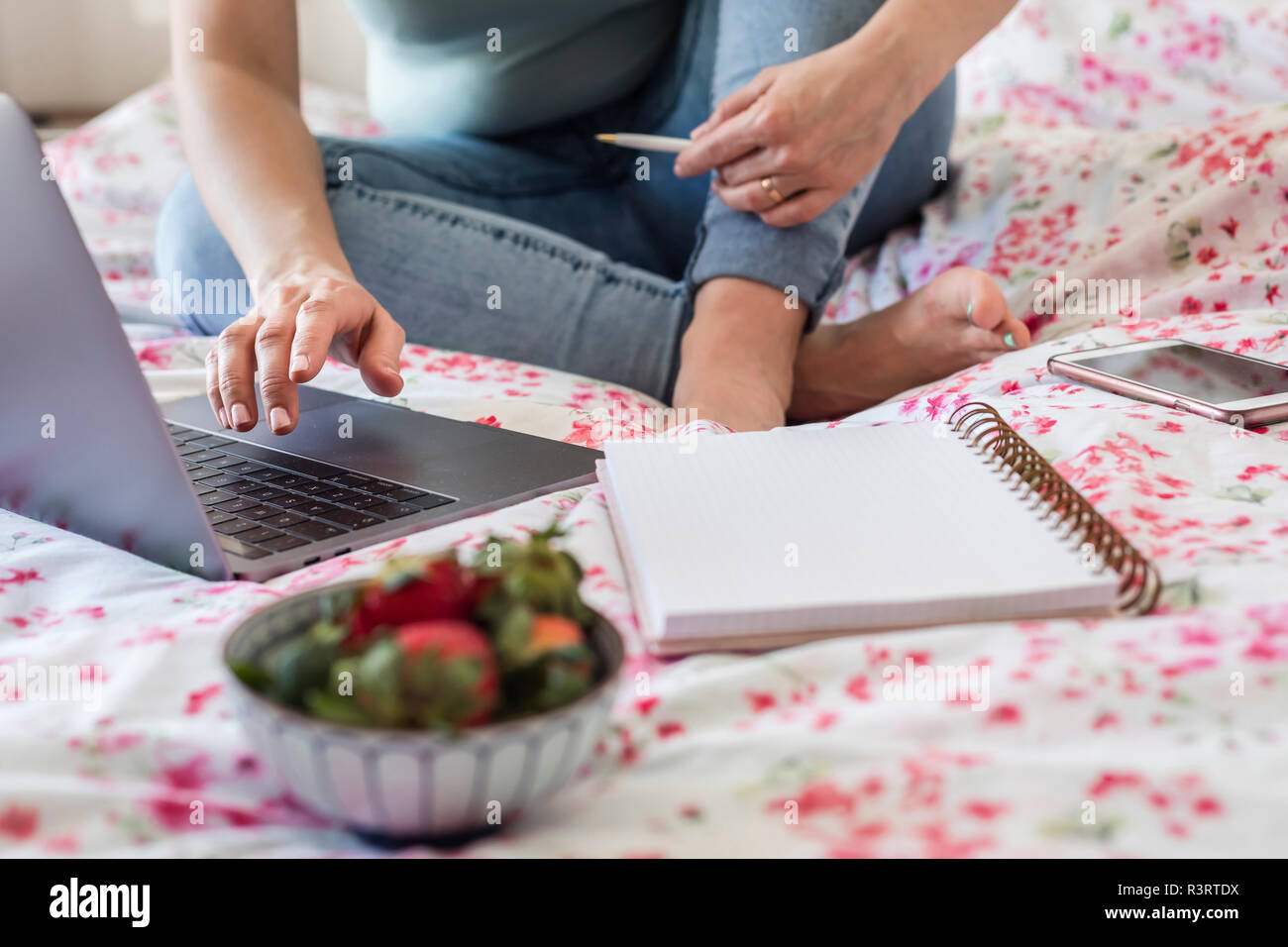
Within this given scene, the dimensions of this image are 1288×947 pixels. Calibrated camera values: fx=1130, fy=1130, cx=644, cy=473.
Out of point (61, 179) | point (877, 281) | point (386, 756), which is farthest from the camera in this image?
point (61, 179)

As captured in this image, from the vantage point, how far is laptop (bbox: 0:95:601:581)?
0.45 metres

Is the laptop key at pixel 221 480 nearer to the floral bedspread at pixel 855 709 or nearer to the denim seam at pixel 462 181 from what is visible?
the floral bedspread at pixel 855 709

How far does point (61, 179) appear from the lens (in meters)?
1.48

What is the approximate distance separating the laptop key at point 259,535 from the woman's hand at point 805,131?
1.61ft

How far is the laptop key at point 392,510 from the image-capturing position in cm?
55

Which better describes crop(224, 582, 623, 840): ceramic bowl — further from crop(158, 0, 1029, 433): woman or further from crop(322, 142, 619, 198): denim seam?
crop(322, 142, 619, 198): denim seam

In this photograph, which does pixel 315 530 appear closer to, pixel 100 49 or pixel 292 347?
pixel 292 347

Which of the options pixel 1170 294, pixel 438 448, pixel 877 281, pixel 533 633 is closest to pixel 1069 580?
pixel 533 633

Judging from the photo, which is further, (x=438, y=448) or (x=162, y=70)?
(x=162, y=70)

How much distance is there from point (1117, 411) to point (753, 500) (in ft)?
0.90

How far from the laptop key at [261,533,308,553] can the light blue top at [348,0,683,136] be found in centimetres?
70

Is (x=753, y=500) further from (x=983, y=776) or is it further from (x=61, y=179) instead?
(x=61, y=179)

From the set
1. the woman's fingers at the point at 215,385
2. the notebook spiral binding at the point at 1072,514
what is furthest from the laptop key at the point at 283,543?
the notebook spiral binding at the point at 1072,514
